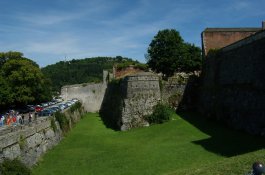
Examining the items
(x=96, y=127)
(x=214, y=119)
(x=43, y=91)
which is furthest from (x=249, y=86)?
(x=43, y=91)

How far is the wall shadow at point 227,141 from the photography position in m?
17.0

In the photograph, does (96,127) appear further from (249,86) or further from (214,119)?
(249,86)


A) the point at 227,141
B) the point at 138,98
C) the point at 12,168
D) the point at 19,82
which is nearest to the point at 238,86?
the point at 227,141

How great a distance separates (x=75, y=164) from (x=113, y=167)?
2.17 metres

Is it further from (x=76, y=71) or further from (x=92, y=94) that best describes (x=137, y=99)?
(x=76, y=71)

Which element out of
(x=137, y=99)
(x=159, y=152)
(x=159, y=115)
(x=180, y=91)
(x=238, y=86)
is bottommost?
(x=159, y=152)

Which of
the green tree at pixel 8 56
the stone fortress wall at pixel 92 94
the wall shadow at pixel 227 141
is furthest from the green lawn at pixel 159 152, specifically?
the green tree at pixel 8 56

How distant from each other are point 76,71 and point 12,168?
99448 millimetres

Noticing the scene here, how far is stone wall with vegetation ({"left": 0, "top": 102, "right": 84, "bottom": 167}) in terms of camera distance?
16.4 m

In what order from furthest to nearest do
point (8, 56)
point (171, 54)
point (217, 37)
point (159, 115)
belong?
point (8, 56)
point (171, 54)
point (217, 37)
point (159, 115)

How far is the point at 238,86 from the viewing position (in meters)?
24.5

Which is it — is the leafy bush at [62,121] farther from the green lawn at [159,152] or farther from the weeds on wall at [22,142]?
the weeds on wall at [22,142]

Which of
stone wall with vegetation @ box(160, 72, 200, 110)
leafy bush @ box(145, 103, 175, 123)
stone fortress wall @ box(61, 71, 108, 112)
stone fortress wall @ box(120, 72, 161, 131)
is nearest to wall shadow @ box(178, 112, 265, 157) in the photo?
leafy bush @ box(145, 103, 175, 123)

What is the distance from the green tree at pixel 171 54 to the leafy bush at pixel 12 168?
28150 mm
